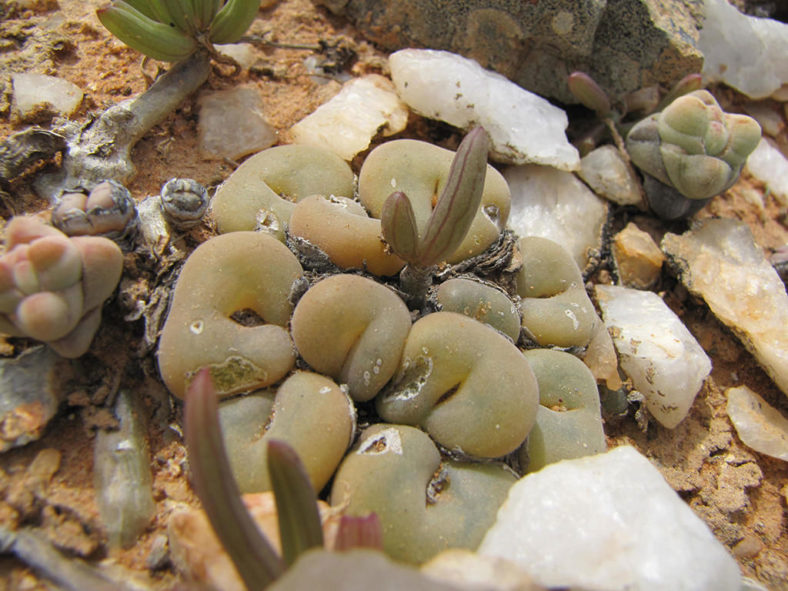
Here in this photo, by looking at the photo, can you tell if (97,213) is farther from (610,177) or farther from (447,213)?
(610,177)

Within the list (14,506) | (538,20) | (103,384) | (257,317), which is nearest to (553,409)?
(257,317)

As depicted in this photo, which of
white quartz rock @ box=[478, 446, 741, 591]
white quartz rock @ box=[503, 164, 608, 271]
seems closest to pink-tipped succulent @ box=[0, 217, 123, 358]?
white quartz rock @ box=[478, 446, 741, 591]

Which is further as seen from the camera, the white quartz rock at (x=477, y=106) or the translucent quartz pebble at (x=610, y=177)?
the translucent quartz pebble at (x=610, y=177)

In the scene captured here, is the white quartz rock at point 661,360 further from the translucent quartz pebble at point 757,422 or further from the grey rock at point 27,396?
the grey rock at point 27,396

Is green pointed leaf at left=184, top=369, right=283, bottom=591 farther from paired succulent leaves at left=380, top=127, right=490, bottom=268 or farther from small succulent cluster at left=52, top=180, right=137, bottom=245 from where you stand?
small succulent cluster at left=52, top=180, right=137, bottom=245

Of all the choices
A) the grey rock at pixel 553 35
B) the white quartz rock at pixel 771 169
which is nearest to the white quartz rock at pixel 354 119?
the grey rock at pixel 553 35

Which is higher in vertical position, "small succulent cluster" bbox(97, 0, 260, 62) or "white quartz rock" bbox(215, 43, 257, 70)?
"small succulent cluster" bbox(97, 0, 260, 62)

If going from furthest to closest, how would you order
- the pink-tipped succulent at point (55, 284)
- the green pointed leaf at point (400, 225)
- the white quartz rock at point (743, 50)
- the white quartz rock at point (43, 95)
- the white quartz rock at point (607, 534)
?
the white quartz rock at point (743, 50), the white quartz rock at point (43, 95), the green pointed leaf at point (400, 225), the pink-tipped succulent at point (55, 284), the white quartz rock at point (607, 534)
